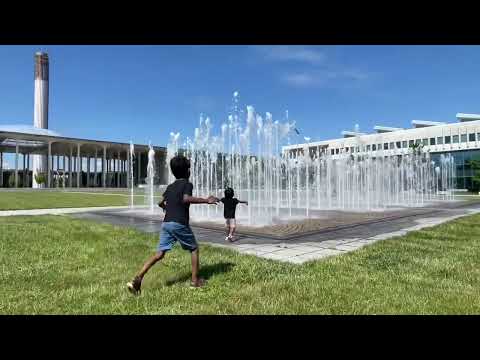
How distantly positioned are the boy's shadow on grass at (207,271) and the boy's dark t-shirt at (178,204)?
97 cm

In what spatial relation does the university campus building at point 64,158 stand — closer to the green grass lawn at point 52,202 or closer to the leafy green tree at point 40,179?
the leafy green tree at point 40,179

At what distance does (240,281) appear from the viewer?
476cm

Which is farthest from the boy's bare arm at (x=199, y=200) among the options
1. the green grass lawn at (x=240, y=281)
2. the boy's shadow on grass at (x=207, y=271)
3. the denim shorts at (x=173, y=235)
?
the boy's shadow on grass at (x=207, y=271)

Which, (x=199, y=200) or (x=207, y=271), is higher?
(x=199, y=200)

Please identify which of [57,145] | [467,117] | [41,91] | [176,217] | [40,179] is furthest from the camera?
[41,91]

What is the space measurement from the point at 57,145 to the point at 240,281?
67.5 metres

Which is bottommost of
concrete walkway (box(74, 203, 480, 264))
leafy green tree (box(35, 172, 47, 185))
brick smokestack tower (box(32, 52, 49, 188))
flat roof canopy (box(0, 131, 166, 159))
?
concrete walkway (box(74, 203, 480, 264))

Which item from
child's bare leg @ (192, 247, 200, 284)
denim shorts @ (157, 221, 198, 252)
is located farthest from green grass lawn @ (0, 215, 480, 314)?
denim shorts @ (157, 221, 198, 252)

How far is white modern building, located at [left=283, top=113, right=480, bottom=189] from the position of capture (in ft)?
192

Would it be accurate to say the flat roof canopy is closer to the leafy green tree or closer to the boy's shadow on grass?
the leafy green tree

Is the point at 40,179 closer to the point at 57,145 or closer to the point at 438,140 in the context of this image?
the point at 57,145

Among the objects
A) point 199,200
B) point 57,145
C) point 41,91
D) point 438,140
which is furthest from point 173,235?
point 41,91

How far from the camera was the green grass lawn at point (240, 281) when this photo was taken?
3775mm
